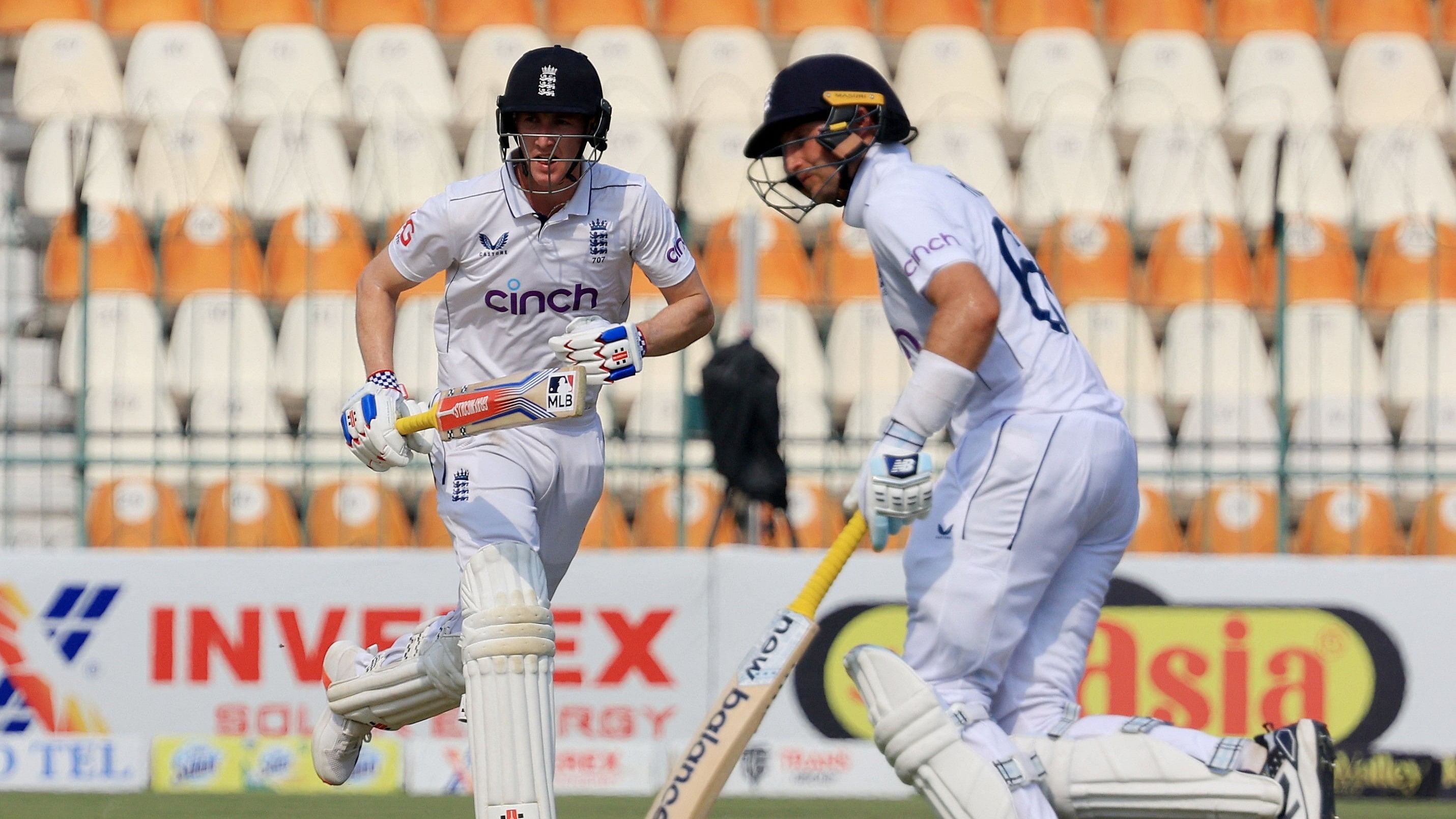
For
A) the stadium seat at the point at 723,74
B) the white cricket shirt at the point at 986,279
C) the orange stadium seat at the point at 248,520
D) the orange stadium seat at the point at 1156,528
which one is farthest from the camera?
the stadium seat at the point at 723,74

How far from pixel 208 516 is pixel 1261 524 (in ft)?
15.9

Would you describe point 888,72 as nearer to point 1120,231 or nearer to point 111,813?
point 1120,231

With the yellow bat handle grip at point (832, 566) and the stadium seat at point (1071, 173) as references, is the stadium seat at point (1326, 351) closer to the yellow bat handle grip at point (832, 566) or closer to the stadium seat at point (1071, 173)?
the stadium seat at point (1071, 173)

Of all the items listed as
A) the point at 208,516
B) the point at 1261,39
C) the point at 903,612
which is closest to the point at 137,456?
the point at 208,516

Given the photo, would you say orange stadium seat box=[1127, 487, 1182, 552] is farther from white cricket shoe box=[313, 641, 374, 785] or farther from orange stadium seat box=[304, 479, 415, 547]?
white cricket shoe box=[313, 641, 374, 785]

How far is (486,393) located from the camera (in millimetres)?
4391

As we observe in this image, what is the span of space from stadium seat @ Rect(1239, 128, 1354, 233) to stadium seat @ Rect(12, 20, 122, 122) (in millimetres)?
6569

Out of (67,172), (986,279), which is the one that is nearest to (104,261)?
(67,172)

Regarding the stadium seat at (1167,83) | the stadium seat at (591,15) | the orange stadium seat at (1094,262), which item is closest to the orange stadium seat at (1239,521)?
the orange stadium seat at (1094,262)

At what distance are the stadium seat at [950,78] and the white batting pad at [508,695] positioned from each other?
7.80 meters

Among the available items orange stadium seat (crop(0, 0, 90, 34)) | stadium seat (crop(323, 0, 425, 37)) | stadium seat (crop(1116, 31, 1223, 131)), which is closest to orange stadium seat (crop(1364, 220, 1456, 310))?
stadium seat (crop(1116, 31, 1223, 131))

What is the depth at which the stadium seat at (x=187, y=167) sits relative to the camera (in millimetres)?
10473

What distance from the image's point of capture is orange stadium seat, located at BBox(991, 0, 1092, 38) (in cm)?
1262

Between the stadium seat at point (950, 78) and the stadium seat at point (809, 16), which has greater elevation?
the stadium seat at point (809, 16)
